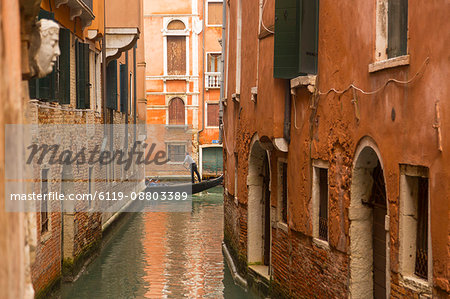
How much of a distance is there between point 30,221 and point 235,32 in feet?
30.1

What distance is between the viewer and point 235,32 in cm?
1281

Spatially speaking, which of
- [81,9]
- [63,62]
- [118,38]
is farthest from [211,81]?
[63,62]

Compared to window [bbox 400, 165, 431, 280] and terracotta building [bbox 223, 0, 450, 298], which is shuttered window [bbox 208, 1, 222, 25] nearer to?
terracotta building [bbox 223, 0, 450, 298]

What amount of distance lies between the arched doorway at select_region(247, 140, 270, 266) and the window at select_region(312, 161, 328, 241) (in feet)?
11.0

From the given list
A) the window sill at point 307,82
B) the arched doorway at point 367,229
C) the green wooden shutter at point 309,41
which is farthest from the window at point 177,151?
the arched doorway at point 367,229

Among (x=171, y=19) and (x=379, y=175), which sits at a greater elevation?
→ (x=171, y=19)

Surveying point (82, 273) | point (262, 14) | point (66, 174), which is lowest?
point (82, 273)

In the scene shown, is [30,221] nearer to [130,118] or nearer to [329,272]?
[329,272]

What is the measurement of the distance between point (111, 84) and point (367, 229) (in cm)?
1094

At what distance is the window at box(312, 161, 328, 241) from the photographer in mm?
7633

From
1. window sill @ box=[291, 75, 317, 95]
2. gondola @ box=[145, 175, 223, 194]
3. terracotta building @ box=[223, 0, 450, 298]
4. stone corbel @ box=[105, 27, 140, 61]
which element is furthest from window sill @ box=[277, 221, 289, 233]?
gondola @ box=[145, 175, 223, 194]

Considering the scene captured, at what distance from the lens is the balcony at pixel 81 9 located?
10531 millimetres

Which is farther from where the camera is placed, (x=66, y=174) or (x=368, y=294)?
(x=66, y=174)

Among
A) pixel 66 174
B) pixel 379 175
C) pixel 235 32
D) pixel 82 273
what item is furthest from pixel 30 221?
pixel 235 32
